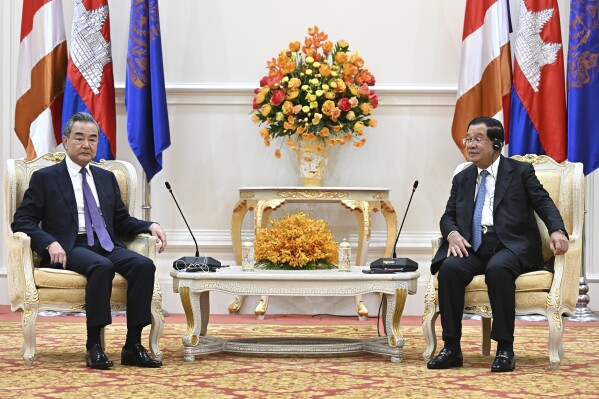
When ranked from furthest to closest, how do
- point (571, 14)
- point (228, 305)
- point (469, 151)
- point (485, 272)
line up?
1. point (228, 305)
2. point (571, 14)
3. point (469, 151)
4. point (485, 272)

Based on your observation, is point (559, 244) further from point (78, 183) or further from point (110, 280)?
point (78, 183)

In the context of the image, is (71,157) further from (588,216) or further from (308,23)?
(588,216)

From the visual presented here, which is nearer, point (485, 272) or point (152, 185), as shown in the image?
point (485, 272)

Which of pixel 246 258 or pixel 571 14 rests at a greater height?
pixel 571 14

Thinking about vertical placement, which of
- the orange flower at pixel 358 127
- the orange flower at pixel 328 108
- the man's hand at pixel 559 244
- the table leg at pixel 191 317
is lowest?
the table leg at pixel 191 317

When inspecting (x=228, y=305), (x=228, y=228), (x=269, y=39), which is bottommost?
(x=228, y=305)

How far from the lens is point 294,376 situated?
14.1 ft

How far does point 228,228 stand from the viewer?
754 cm

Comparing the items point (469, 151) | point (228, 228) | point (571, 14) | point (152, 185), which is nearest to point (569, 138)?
point (571, 14)

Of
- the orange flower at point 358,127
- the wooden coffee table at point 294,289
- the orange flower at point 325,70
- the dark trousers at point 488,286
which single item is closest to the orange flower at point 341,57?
the orange flower at point 325,70

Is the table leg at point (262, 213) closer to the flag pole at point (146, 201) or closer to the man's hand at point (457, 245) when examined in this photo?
the flag pole at point (146, 201)

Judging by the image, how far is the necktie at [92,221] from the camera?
490 centimetres

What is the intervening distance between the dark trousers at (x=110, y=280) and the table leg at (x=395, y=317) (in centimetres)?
117

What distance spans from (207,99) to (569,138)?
2.69 m
